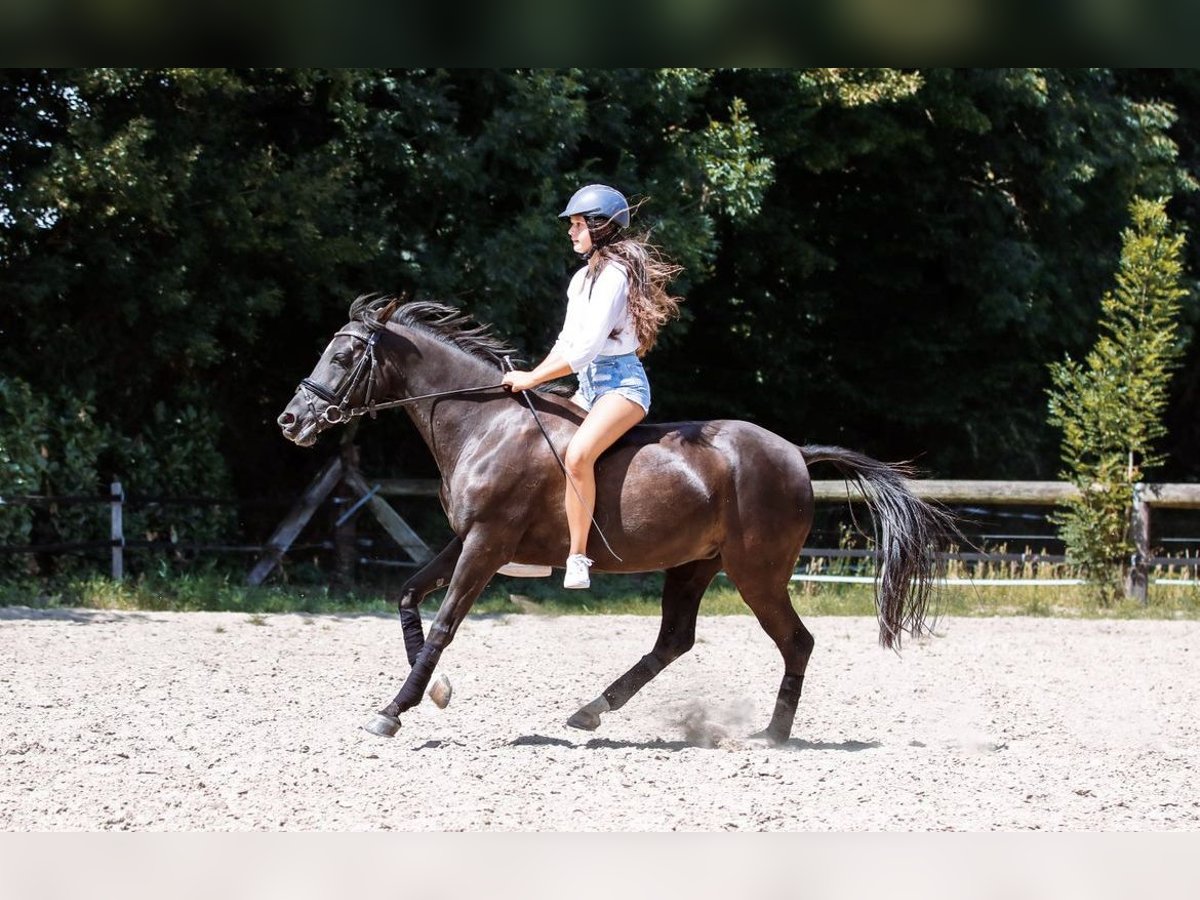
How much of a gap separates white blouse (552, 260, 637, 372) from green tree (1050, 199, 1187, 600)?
9.51m

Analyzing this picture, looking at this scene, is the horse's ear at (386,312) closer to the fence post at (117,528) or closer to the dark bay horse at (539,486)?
the dark bay horse at (539,486)

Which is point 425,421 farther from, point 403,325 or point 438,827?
point 438,827

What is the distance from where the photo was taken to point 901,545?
301 inches

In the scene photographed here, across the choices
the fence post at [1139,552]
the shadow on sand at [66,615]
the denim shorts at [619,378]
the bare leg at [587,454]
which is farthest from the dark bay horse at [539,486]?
the fence post at [1139,552]

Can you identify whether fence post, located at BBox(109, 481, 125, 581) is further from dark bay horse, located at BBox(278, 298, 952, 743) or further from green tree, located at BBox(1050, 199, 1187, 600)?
green tree, located at BBox(1050, 199, 1187, 600)

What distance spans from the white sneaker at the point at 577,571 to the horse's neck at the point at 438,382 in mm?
811

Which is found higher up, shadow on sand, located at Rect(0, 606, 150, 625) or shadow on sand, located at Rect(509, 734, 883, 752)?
shadow on sand, located at Rect(509, 734, 883, 752)

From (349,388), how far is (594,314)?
4.23ft

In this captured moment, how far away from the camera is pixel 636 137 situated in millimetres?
16609

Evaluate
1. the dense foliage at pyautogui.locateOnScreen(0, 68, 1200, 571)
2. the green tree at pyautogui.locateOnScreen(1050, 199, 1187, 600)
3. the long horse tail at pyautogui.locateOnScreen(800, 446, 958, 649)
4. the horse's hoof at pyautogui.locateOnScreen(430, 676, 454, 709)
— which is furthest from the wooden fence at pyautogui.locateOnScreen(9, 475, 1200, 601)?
the horse's hoof at pyautogui.locateOnScreen(430, 676, 454, 709)

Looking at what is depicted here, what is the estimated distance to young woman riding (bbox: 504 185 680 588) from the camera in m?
6.82

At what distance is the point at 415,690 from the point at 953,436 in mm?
15306

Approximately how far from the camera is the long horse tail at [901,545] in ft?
24.9

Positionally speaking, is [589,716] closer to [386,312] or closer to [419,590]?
[419,590]
